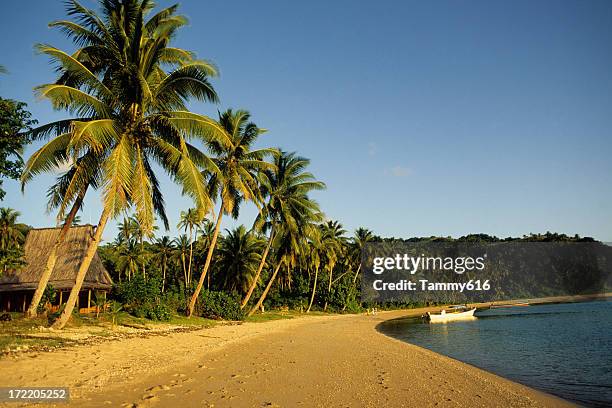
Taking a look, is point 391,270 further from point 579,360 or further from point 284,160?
point 579,360

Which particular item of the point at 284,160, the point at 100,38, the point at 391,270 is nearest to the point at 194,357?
the point at 100,38

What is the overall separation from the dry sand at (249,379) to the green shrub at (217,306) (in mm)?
13790

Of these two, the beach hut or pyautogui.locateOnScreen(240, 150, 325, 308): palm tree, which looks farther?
pyautogui.locateOnScreen(240, 150, 325, 308): palm tree

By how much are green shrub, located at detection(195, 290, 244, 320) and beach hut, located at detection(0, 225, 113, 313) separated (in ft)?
19.4

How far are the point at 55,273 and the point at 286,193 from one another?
53.1 ft

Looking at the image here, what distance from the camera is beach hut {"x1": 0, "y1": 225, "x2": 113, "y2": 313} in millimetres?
24547

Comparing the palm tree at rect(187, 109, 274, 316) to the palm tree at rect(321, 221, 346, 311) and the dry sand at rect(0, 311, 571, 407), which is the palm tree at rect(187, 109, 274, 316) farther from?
the palm tree at rect(321, 221, 346, 311)

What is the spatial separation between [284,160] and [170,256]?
27.3m

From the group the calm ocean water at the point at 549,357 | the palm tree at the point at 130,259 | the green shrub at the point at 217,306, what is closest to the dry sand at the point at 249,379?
the calm ocean water at the point at 549,357

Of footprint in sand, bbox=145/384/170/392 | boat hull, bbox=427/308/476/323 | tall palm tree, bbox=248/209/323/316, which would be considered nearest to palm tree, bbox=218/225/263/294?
tall palm tree, bbox=248/209/323/316

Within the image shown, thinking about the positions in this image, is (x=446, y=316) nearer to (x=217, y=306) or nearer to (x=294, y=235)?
(x=294, y=235)

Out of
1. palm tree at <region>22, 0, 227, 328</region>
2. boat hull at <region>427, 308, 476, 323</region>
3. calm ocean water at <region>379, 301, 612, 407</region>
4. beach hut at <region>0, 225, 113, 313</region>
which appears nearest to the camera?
calm ocean water at <region>379, 301, 612, 407</region>

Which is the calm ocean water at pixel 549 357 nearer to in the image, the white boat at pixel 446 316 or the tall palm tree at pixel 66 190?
the white boat at pixel 446 316

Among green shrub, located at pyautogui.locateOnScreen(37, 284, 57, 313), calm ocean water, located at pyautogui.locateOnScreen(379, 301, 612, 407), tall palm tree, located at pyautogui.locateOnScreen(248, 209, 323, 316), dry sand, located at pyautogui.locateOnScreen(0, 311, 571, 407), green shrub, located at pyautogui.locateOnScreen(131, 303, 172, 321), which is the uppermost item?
tall palm tree, located at pyautogui.locateOnScreen(248, 209, 323, 316)
